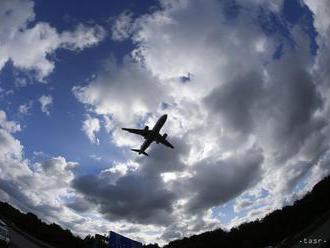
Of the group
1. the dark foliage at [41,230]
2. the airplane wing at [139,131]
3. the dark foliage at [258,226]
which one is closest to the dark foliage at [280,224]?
the dark foliage at [258,226]

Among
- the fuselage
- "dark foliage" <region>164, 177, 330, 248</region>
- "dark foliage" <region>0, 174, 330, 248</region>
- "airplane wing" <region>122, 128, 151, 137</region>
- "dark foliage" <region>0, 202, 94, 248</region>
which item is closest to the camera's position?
the fuselage

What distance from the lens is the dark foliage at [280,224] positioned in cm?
6925

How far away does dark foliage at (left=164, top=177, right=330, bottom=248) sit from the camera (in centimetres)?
6925

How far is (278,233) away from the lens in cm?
7006

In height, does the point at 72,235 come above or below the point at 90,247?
above

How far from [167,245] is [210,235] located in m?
13.7

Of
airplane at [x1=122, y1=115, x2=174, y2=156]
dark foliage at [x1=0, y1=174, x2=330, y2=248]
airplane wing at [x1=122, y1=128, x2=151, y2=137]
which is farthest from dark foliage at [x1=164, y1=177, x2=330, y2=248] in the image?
airplane wing at [x1=122, y1=128, x2=151, y2=137]

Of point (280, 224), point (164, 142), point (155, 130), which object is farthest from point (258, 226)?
point (155, 130)

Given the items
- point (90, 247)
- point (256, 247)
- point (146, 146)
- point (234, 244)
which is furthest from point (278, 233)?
point (90, 247)

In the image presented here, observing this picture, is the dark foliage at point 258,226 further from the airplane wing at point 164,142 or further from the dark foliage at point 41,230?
the airplane wing at point 164,142

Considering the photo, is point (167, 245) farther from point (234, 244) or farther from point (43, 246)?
point (43, 246)

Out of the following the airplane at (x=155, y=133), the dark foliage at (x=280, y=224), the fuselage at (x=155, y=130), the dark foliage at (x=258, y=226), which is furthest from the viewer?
the dark foliage at (x=280, y=224)

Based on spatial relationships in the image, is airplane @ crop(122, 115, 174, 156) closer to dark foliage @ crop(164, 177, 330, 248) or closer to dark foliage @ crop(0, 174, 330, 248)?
dark foliage @ crop(0, 174, 330, 248)

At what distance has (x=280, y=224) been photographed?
74.6 meters
